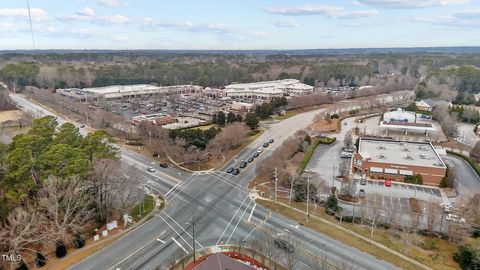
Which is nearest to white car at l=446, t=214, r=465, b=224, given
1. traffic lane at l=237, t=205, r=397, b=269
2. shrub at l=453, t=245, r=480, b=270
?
shrub at l=453, t=245, r=480, b=270

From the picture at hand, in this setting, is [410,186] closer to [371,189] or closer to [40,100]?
[371,189]

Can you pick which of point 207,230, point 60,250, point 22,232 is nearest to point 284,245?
point 207,230

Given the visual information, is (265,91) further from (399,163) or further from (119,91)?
(399,163)

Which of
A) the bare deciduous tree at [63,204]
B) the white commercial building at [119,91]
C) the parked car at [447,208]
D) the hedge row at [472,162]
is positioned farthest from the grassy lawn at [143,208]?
the white commercial building at [119,91]

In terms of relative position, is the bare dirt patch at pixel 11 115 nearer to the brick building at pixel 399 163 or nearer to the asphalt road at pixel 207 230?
the asphalt road at pixel 207 230

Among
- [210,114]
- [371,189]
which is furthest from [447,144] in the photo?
[210,114]

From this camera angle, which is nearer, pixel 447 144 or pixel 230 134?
pixel 230 134
